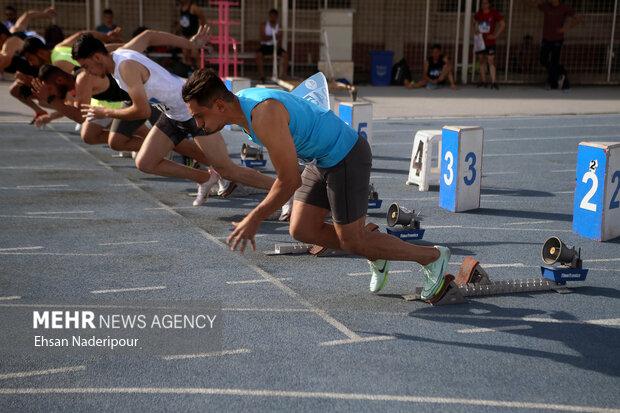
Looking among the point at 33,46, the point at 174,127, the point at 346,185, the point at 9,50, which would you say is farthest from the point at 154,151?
the point at 9,50

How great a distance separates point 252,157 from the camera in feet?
37.2

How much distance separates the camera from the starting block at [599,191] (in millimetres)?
7352

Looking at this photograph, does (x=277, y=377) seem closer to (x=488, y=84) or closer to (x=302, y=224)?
(x=302, y=224)

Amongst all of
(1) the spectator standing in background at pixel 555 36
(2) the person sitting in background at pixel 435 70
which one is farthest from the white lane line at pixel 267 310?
(1) the spectator standing in background at pixel 555 36

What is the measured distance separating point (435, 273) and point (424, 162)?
4.44 metres

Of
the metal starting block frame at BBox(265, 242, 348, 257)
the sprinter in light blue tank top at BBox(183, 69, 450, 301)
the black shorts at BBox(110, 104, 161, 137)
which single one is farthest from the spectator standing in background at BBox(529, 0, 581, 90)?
the sprinter in light blue tank top at BBox(183, 69, 450, 301)

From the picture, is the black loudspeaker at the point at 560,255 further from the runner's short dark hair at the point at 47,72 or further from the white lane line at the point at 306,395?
the runner's short dark hair at the point at 47,72

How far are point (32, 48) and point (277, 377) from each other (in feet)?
23.2

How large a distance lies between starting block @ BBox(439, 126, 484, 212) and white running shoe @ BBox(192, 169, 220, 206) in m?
2.45

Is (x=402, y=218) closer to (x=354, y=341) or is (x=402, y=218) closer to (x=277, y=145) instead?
(x=354, y=341)

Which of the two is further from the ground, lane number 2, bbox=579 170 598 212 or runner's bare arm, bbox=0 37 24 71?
runner's bare arm, bbox=0 37 24 71

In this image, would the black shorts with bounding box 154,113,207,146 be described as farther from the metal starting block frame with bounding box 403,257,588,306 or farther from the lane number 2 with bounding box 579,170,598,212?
the lane number 2 with bounding box 579,170,598,212

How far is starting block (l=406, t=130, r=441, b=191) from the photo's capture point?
981 centimetres

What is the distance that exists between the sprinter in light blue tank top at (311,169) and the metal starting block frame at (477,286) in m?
0.09
